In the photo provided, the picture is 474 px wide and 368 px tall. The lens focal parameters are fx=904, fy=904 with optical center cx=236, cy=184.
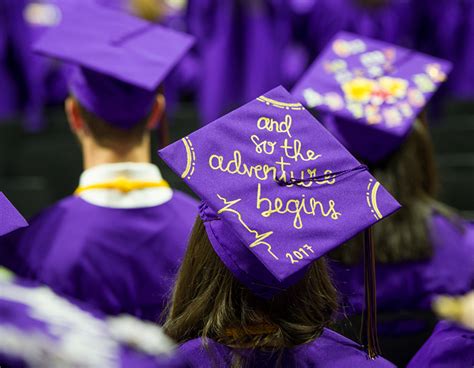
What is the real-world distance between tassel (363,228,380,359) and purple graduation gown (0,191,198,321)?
0.56m

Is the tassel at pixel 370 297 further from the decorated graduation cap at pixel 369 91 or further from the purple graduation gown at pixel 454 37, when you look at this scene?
the purple graduation gown at pixel 454 37

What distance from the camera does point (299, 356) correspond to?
149cm

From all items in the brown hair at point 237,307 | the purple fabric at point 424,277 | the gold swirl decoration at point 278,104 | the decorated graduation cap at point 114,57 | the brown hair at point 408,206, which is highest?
the gold swirl decoration at point 278,104

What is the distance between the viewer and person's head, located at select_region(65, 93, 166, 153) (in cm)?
222

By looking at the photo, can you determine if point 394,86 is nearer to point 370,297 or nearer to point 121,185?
point 121,185

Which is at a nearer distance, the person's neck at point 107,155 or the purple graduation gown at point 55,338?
the purple graduation gown at point 55,338

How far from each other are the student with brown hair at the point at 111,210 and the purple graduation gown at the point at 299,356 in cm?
56

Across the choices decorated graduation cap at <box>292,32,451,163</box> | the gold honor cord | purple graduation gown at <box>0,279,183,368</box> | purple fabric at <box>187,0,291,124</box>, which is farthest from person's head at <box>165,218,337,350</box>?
purple fabric at <box>187,0,291,124</box>

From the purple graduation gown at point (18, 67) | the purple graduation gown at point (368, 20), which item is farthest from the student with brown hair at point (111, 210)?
the purple graduation gown at point (368, 20)

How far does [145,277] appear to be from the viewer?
2139 millimetres

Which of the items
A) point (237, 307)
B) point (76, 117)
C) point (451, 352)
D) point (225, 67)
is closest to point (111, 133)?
point (76, 117)

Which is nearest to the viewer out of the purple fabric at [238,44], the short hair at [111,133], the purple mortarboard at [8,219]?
the purple mortarboard at [8,219]

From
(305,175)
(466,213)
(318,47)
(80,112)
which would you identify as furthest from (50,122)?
(305,175)

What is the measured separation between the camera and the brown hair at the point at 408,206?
7.77 ft
